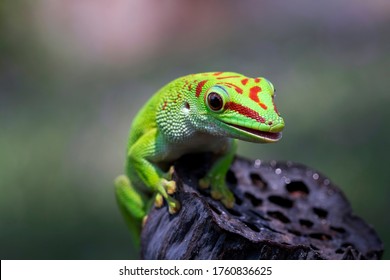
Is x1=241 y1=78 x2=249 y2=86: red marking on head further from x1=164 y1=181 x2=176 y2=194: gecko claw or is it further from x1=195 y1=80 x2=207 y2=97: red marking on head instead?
x1=164 y1=181 x2=176 y2=194: gecko claw

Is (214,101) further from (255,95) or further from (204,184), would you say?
(204,184)

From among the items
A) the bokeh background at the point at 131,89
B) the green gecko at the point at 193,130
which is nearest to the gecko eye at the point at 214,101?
the green gecko at the point at 193,130

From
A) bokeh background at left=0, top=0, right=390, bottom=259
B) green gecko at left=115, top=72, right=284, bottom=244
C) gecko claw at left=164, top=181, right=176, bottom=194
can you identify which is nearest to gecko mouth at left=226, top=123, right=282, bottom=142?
green gecko at left=115, top=72, right=284, bottom=244

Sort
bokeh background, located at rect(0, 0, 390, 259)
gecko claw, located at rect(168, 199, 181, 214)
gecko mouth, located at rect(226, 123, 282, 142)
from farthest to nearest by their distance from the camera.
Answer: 1. bokeh background, located at rect(0, 0, 390, 259)
2. gecko claw, located at rect(168, 199, 181, 214)
3. gecko mouth, located at rect(226, 123, 282, 142)

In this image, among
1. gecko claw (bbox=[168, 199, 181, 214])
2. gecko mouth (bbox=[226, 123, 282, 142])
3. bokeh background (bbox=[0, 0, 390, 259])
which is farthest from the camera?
bokeh background (bbox=[0, 0, 390, 259])

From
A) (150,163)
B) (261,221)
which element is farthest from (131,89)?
(261,221)

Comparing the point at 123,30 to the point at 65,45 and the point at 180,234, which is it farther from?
the point at 180,234
